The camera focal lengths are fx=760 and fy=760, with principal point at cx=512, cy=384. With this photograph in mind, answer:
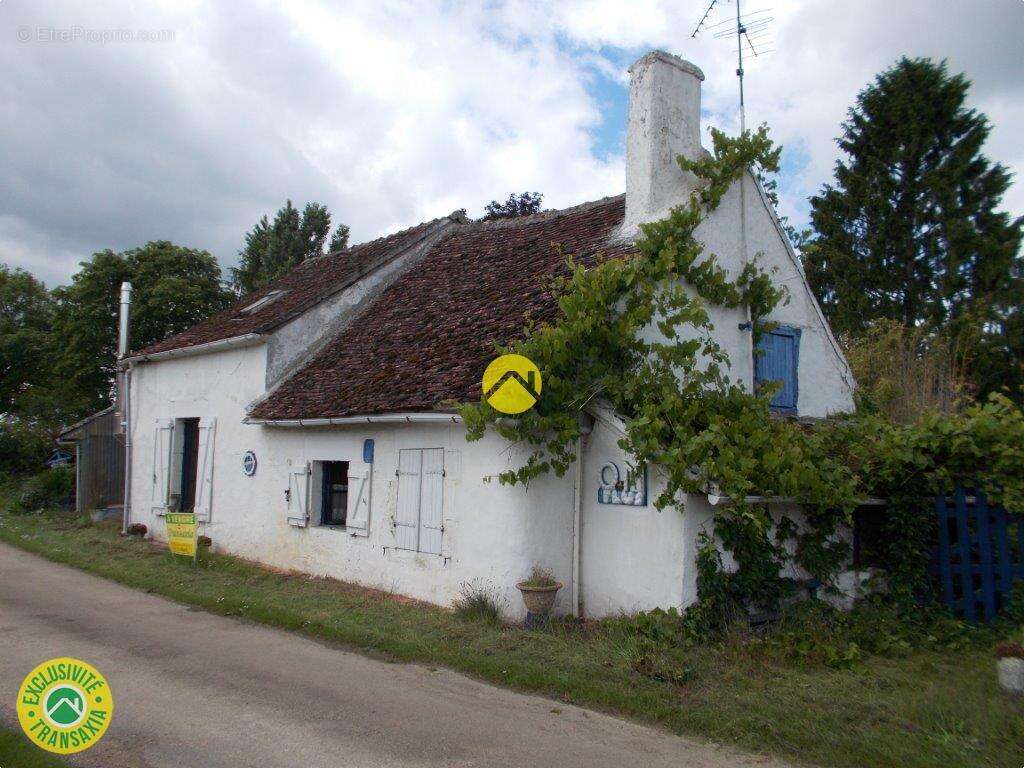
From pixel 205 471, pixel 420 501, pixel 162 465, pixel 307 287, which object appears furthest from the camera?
pixel 307 287

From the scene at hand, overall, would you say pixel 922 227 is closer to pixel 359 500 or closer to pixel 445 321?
pixel 445 321

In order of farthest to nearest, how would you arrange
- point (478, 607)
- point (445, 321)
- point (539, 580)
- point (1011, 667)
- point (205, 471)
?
1. point (205, 471)
2. point (445, 321)
3. point (478, 607)
4. point (539, 580)
5. point (1011, 667)

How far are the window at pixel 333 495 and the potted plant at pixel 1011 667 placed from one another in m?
9.14

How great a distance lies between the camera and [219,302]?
96.7ft

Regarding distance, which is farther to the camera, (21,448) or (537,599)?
(21,448)

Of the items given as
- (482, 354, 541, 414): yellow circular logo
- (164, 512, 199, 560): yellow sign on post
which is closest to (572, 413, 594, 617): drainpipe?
(482, 354, 541, 414): yellow circular logo

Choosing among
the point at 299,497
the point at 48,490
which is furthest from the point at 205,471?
the point at 48,490

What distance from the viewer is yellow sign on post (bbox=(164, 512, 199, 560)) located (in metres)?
12.8

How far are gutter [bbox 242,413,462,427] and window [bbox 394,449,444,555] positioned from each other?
0.49 meters

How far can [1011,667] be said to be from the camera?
625 centimetres

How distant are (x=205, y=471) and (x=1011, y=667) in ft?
43.2

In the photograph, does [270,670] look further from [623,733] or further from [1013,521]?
[1013,521]

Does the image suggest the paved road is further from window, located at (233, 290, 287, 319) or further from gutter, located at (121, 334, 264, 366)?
window, located at (233, 290, 287, 319)

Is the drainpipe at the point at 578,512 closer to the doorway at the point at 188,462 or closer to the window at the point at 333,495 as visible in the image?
the window at the point at 333,495
